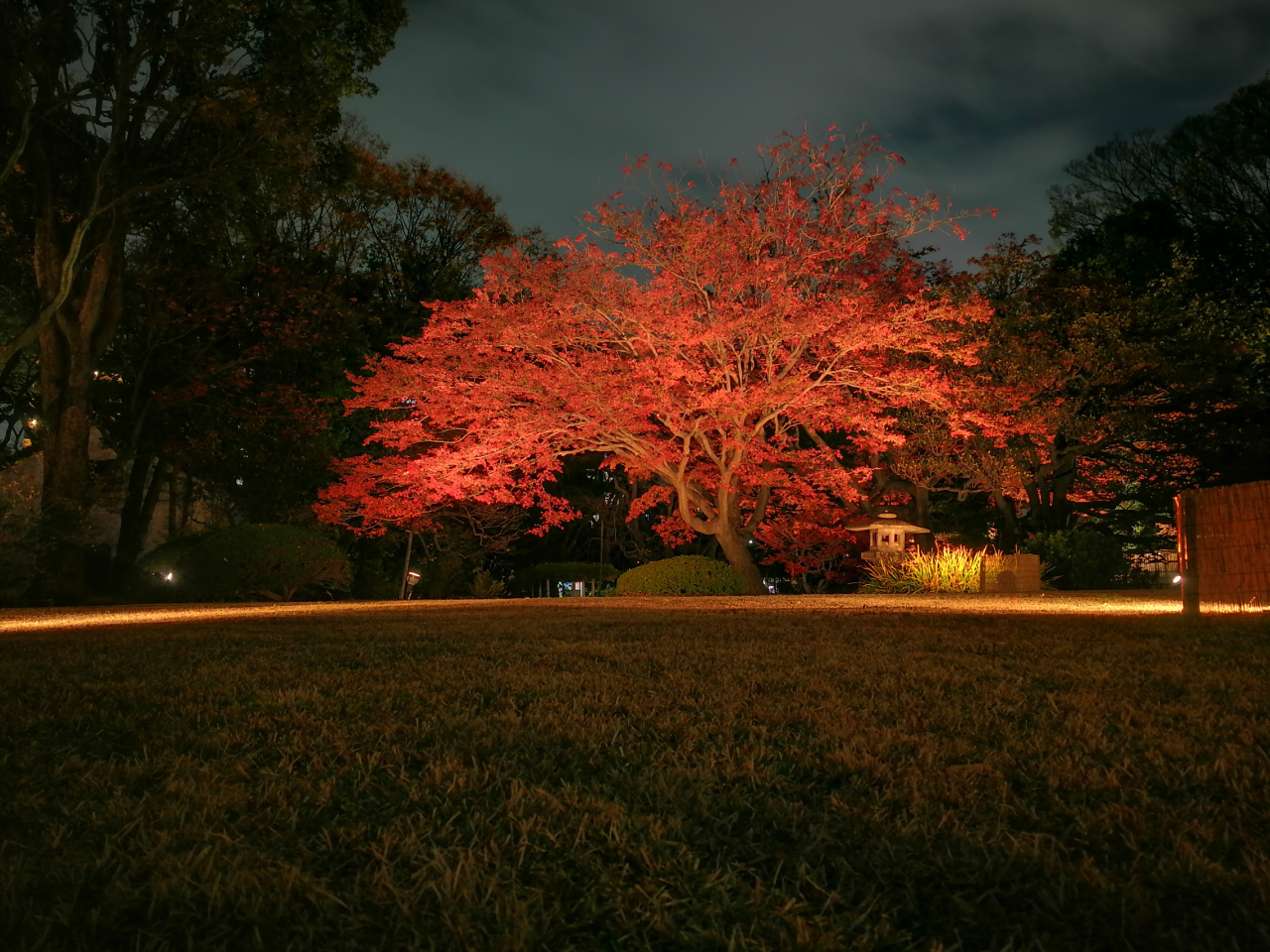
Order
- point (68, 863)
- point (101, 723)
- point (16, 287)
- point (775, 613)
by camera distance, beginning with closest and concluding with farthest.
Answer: point (68, 863), point (101, 723), point (775, 613), point (16, 287)

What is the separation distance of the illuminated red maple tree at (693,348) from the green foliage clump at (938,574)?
1798 mm

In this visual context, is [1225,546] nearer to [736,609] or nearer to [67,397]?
[736,609]

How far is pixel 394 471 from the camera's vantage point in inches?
628

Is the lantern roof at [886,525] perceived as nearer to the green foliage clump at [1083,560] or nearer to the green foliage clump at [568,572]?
the green foliage clump at [1083,560]

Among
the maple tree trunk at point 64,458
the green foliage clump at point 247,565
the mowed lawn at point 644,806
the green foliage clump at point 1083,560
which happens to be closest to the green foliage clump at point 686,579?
the green foliage clump at point 247,565

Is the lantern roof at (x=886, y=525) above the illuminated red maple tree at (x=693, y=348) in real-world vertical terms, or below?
below

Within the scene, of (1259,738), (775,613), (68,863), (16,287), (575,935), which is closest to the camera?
(575,935)

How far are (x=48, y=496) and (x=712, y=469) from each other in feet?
34.4

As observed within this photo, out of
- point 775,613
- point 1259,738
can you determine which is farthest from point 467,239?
point 1259,738

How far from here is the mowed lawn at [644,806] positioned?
171 centimetres

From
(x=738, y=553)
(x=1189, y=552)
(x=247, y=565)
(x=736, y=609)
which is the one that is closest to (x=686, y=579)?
(x=738, y=553)

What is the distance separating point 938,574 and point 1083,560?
155 inches

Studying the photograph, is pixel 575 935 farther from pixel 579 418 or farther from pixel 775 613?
pixel 579 418

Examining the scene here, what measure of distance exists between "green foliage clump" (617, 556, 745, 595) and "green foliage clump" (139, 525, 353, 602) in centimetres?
547
